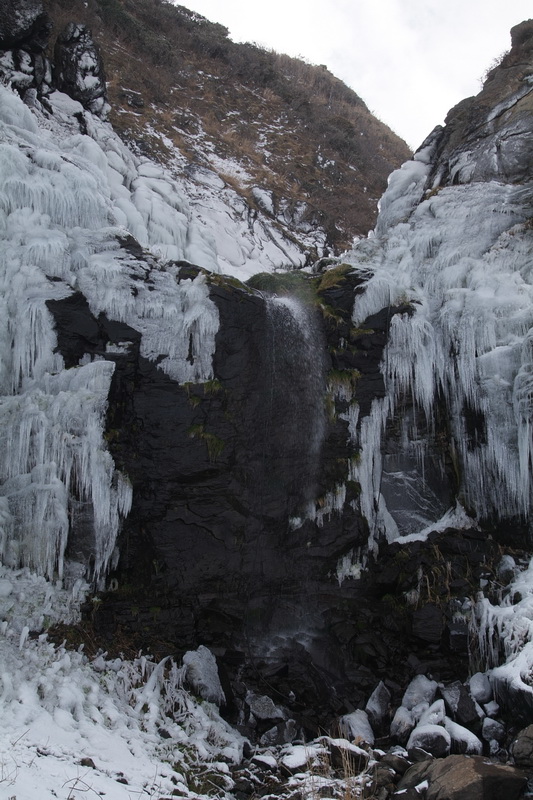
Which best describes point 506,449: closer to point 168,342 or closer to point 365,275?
point 365,275

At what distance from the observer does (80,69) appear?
17.0 meters

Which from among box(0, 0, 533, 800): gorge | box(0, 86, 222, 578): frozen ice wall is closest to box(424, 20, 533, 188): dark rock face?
box(0, 0, 533, 800): gorge

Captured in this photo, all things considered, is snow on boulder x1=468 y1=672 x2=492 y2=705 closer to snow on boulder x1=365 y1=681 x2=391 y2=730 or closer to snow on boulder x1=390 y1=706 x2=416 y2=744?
snow on boulder x1=390 y1=706 x2=416 y2=744

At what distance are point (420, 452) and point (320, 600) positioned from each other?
3.05 meters

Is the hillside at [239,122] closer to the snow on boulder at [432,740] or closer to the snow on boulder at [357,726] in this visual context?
the snow on boulder at [357,726]

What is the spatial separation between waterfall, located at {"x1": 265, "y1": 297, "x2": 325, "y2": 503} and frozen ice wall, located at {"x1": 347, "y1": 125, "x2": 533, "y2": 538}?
0.86 metres

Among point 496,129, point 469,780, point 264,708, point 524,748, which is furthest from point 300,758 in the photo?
point 496,129

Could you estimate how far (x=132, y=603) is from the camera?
28.0 ft

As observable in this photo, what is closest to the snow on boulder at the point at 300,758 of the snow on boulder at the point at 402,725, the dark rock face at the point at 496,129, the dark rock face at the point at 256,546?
the dark rock face at the point at 256,546

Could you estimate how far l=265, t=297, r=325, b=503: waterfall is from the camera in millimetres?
9641

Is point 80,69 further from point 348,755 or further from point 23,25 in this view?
point 348,755

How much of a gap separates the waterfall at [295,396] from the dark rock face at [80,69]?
35.4 ft

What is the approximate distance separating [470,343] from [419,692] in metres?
5.47

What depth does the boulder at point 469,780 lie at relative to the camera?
205 inches
